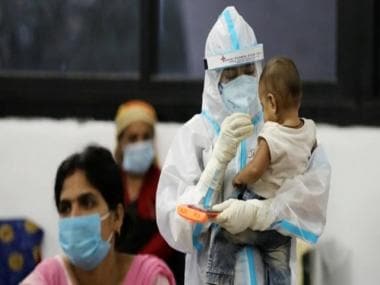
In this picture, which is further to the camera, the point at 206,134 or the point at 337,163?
the point at 337,163

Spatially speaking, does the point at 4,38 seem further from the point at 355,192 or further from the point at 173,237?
the point at 173,237

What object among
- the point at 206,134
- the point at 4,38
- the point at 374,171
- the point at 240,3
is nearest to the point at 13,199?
the point at 4,38

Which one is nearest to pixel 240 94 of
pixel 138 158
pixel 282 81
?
pixel 282 81

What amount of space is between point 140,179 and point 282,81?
190 cm

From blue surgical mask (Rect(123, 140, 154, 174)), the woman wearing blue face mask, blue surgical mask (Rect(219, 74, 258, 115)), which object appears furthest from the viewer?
blue surgical mask (Rect(123, 140, 154, 174))

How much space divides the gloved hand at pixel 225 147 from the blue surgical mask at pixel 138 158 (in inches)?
68.0

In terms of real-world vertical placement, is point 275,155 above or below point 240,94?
below

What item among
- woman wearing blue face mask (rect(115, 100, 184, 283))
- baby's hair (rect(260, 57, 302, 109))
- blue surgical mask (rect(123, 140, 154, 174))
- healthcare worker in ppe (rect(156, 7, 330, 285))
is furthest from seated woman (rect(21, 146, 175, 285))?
blue surgical mask (rect(123, 140, 154, 174))

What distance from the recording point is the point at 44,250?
6016 mm

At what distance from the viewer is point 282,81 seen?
3676 mm

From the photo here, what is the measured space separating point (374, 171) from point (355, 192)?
0.39 ft

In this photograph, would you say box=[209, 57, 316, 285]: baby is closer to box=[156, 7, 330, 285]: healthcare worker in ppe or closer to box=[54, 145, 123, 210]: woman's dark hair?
box=[156, 7, 330, 285]: healthcare worker in ppe

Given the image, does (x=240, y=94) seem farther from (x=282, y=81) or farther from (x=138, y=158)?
(x=138, y=158)

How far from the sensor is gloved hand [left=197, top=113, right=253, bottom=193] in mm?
3676
